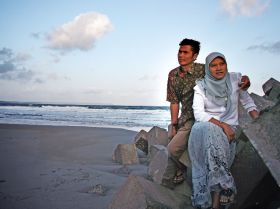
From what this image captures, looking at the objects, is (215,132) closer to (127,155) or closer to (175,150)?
(175,150)

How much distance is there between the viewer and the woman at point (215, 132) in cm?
278

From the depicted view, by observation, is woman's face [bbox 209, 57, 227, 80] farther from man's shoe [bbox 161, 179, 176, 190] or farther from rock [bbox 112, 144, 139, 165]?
rock [bbox 112, 144, 139, 165]

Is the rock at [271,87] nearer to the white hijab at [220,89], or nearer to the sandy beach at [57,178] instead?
the sandy beach at [57,178]

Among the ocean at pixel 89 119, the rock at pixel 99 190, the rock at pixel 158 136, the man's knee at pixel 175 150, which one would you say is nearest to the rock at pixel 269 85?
the rock at pixel 158 136

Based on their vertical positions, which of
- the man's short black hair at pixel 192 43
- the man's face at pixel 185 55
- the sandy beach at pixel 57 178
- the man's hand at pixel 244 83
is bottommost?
the sandy beach at pixel 57 178

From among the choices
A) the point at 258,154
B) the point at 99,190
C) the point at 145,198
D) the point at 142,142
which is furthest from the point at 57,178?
the point at 258,154

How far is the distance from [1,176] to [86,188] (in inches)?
58.5

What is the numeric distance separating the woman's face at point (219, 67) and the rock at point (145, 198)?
127 cm

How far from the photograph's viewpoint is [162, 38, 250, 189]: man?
11.7 ft

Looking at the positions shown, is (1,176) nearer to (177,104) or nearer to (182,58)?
(177,104)

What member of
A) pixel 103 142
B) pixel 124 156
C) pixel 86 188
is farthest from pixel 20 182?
pixel 103 142

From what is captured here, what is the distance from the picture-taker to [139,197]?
9.61 ft

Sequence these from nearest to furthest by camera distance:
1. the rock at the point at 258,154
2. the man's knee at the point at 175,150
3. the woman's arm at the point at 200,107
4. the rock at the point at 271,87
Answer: the rock at the point at 258,154 → the woman's arm at the point at 200,107 → the man's knee at the point at 175,150 → the rock at the point at 271,87

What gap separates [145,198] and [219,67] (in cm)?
147
